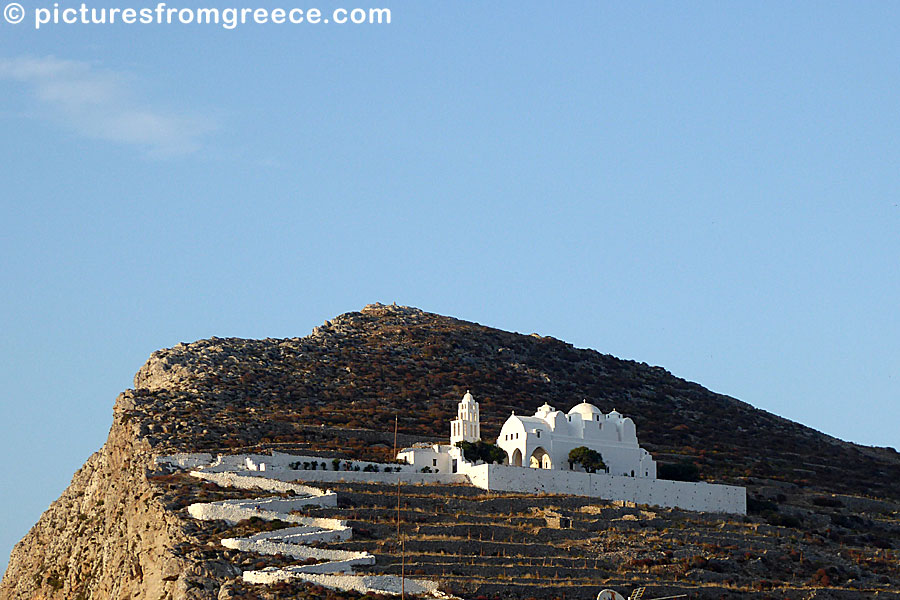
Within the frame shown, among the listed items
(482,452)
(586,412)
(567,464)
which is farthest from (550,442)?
(586,412)

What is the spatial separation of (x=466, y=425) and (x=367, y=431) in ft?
33.2

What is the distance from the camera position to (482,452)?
10231 cm

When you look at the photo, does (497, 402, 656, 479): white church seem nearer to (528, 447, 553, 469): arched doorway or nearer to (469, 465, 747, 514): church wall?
(528, 447, 553, 469): arched doorway

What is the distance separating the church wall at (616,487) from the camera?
320ft

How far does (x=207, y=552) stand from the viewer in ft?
265

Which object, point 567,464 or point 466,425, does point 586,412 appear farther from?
point 466,425

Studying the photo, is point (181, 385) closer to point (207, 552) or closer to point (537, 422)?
point (537, 422)

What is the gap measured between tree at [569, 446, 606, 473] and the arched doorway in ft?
5.09

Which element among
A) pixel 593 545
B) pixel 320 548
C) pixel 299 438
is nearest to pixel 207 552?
pixel 320 548

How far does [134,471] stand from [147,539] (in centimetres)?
1152

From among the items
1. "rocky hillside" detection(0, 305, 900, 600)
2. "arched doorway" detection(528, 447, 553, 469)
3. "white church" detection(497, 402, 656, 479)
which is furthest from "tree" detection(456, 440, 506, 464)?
"rocky hillside" detection(0, 305, 900, 600)

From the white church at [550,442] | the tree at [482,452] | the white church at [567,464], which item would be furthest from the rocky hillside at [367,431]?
the tree at [482,452]

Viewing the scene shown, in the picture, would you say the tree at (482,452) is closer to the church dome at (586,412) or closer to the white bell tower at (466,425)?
the white bell tower at (466,425)

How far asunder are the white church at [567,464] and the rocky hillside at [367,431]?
4380 millimetres
